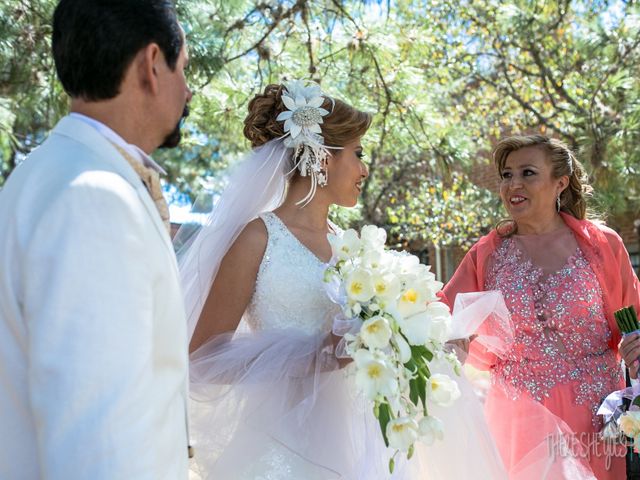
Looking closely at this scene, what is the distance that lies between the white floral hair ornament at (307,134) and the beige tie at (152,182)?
1616 millimetres

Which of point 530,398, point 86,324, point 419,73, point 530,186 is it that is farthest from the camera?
point 419,73

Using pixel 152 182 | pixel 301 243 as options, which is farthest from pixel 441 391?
pixel 152 182

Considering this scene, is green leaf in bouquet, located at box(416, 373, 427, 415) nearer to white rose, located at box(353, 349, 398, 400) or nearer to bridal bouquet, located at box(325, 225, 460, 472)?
bridal bouquet, located at box(325, 225, 460, 472)

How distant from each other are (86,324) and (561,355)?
9.16 feet

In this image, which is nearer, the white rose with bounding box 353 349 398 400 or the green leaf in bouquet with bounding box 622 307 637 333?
the white rose with bounding box 353 349 398 400

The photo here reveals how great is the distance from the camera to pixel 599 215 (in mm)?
4617

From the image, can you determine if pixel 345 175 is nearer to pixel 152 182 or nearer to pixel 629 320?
pixel 629 320

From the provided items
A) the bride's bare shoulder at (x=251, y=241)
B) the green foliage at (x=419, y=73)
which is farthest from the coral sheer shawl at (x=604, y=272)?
the green foliage at (x=419, y=73)

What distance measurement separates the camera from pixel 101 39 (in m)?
1.67

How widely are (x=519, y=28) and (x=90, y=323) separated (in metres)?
8.89

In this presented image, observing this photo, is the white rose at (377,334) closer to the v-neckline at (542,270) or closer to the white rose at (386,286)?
the white rose at (386,286)

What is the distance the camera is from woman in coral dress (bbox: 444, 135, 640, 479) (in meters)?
3.69

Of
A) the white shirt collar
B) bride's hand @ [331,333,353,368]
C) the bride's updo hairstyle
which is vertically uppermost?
the bride's updo hairstyle

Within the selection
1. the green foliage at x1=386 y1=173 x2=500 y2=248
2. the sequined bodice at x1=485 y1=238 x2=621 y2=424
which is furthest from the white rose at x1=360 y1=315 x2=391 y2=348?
the green foliage at x1=386 y1=173 x2=500 y2=248
